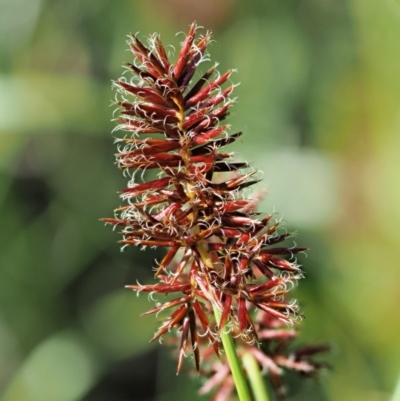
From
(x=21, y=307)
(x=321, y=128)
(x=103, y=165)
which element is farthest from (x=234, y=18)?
(x=21, y=307)

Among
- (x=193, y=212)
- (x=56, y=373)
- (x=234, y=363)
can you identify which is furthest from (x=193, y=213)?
(x=56, y=373)

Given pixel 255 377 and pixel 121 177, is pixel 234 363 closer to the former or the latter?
pixel 255 377

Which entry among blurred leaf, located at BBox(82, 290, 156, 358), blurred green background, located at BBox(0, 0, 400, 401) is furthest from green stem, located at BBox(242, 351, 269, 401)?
blurred leaf, located at BBox(82, 290, 156, 358)

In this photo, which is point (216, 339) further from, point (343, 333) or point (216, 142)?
point (343, 333)

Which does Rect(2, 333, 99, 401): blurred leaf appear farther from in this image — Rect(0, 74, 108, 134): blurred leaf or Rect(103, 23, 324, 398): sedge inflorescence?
Rect(103, 23, 324, 398): sedge inflorescence

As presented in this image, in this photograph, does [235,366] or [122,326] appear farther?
[122,326]

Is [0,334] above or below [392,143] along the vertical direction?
below
